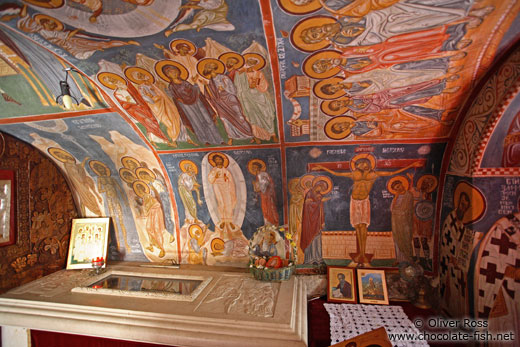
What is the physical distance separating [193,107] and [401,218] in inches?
167

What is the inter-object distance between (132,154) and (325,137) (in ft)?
12.7

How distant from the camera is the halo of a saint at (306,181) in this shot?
4.94m

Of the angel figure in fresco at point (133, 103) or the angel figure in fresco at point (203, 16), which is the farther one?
the angel figure in fresco at point (133, 103)

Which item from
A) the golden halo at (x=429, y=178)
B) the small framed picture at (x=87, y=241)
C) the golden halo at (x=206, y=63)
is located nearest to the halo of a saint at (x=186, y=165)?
the golden halo at (x=206, y=63)

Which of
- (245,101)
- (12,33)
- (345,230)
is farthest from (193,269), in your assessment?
(12,33)

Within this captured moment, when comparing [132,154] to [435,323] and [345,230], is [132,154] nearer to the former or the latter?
[345,230]

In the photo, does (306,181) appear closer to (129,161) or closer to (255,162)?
(255,162)

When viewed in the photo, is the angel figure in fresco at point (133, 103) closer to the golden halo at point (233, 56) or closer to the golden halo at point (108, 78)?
the golden halo at point (108, 78)

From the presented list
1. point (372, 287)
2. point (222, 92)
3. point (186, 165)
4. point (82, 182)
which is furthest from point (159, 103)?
point (372, 287)

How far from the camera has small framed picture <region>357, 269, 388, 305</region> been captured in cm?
463

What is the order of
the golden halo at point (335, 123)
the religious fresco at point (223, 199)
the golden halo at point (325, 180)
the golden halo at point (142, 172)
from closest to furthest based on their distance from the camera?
1. the golden halo at point (335, 123)
2. the golden halo at point (325, 180)
3. the religious fresco at point (223, 199)
4. the golden halo at point (142, 172)

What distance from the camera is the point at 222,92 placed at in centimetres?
379

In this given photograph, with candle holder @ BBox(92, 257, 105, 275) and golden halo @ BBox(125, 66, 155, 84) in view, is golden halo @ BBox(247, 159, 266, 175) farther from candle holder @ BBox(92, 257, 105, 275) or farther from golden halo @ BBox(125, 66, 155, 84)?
candle holder @ BBox(92, 257, 105, 275)

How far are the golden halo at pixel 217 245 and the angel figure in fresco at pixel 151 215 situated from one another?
47.9 inches
